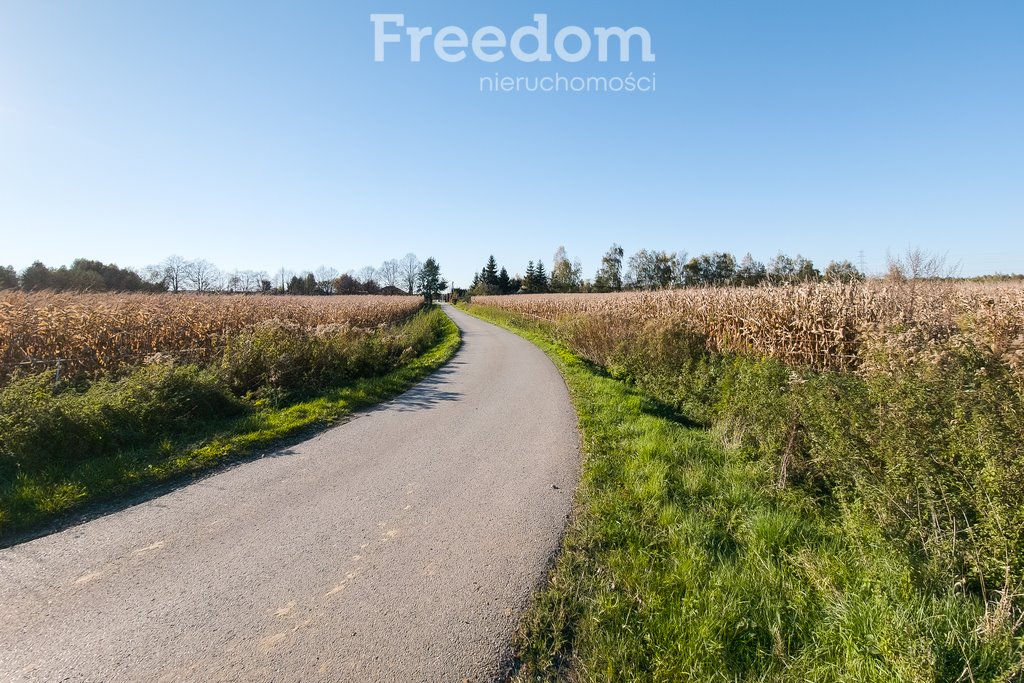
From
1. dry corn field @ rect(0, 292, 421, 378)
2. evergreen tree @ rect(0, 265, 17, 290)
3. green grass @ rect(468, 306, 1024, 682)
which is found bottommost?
green grass @ rect(468, 306, 1024, 682)

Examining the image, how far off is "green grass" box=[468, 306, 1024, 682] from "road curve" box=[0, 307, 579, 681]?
362 mm

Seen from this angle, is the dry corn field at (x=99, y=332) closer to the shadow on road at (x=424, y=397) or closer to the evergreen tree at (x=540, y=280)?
the shadow on road at (x=424, y=397)

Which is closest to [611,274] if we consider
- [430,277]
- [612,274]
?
[612,274]

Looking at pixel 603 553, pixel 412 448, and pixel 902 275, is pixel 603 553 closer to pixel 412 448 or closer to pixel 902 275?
pixel 412 448

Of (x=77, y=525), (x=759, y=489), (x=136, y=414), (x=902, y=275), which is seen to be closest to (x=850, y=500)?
(x=759, y=489)

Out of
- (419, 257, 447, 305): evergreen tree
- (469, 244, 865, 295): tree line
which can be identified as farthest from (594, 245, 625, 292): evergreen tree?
(419, 257, 447, 305): evergreen tree

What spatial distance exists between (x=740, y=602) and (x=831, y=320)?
9064mm

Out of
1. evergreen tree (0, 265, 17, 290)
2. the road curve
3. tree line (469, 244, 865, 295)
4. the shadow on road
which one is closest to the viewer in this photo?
the road curve

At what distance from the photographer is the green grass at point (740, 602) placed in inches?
99.0

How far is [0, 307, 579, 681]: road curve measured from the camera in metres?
2.63

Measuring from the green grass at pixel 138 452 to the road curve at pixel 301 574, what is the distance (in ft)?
1.63

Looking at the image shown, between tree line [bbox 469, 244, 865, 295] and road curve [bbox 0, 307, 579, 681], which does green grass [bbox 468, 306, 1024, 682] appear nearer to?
road curve [bbox 0, 307, 579, 681]

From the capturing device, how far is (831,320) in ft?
32.9

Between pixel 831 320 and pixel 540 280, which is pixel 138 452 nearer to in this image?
pixel 831 320
